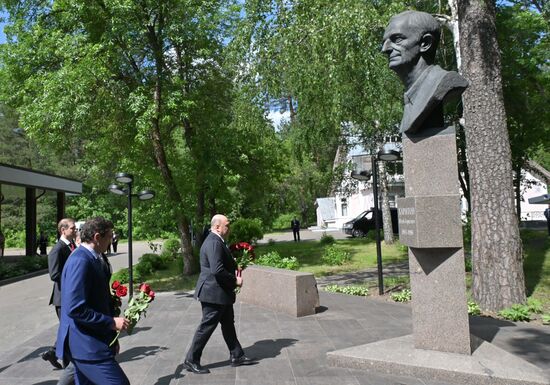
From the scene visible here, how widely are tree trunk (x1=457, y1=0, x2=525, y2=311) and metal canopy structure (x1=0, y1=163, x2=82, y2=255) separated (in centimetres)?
1928

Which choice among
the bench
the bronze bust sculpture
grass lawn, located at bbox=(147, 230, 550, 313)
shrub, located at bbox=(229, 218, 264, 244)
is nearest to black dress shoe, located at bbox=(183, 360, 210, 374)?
the bench

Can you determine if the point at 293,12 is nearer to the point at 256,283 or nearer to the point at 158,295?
the point at 256,283

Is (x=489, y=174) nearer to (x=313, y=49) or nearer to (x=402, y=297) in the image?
(x=402, y=297)

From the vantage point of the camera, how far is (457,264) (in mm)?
5023

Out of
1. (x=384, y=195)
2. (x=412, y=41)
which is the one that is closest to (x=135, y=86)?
(x=412, y=41)

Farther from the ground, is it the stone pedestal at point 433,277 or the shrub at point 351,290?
the stone pedestal at point 433,277

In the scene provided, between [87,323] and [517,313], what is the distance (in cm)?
683

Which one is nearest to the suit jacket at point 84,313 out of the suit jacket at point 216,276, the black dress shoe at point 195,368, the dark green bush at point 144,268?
the suit jacket at point 216,276

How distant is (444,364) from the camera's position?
4.77 metres

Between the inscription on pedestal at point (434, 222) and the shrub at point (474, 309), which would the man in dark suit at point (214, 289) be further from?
the shrub at point (474, 309)

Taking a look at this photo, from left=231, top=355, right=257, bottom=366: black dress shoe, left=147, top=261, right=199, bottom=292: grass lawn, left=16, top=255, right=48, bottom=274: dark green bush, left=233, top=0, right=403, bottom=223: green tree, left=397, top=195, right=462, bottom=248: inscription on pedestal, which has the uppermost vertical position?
left=233, top=0, right=403, bottom=223: green tree

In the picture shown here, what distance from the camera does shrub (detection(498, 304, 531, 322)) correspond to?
7.43 metres

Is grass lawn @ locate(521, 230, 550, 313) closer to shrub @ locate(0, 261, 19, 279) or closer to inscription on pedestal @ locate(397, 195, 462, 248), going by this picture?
inscription on pedestal @ locate(397, 195, 462, 248)

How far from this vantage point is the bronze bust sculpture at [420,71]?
5.09 meters
